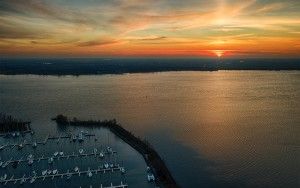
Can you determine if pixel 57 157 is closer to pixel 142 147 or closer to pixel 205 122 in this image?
pixel 142 147

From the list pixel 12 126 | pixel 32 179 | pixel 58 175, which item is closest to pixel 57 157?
pixel 58 175

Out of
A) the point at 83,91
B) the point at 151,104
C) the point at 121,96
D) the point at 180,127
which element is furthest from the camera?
the point at 83,91

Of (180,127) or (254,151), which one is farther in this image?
(180,127)

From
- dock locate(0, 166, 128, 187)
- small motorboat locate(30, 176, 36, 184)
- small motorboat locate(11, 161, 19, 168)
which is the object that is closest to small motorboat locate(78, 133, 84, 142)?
small motorboat locate(11, 161, 19, 168)

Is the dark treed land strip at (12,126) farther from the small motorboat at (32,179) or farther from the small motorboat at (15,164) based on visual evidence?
the small motorboat at (32,179)

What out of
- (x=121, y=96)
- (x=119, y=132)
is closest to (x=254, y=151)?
→ (x=119, y=132)

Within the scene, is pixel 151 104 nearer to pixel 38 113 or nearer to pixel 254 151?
pixel 38 113
